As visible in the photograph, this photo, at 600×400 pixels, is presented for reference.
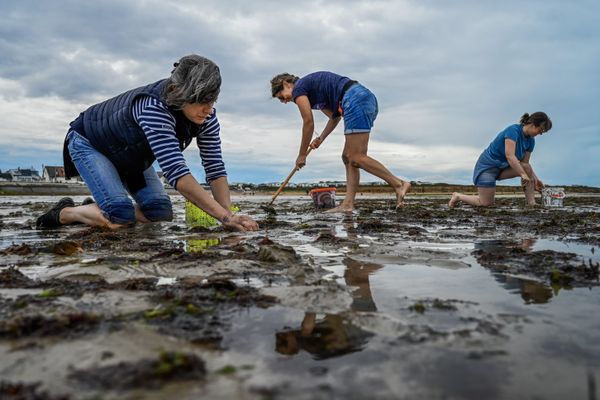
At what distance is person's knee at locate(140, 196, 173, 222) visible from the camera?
6074mm

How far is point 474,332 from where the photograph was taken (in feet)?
5.45

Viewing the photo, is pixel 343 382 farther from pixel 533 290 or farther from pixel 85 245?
pixel 85 245

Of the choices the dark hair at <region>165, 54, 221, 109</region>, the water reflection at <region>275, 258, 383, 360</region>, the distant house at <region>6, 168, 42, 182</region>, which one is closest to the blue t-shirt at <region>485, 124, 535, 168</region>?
the dark hair at <region>165, 54, 221, 109</region>

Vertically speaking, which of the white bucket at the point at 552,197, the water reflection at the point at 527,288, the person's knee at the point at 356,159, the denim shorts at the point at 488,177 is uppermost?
the person's knee at the point at 356,159

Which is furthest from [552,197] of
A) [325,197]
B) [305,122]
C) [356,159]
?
[305,122]

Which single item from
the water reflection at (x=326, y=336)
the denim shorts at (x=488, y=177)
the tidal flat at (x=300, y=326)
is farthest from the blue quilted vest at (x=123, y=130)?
the denim shorts at (x=488, y=177)

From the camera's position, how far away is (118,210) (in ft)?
17.6

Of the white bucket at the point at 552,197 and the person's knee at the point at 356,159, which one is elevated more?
the person's knee at the point at 356,159

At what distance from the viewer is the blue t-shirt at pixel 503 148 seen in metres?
9.15

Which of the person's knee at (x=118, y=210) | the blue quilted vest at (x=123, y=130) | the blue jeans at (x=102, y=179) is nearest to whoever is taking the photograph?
the blue quilted vest at (x=123, y=130)

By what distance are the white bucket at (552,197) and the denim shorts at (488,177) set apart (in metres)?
1.71

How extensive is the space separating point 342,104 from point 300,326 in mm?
6220

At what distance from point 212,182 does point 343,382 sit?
4.31 metres

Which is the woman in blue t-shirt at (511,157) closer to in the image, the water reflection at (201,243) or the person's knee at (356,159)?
the person's knee at (356,159)
